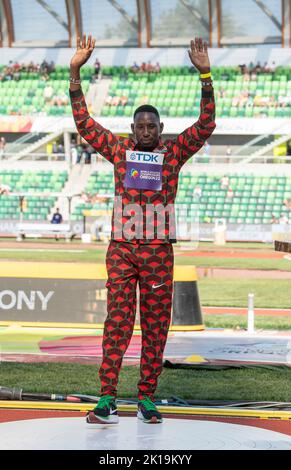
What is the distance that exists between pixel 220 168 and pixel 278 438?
39316 mm

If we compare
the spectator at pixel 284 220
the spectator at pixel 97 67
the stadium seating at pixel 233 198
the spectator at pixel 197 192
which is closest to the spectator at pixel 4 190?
the stadium seating at pixel 233 198

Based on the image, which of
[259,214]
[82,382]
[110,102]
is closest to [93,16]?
[110,102]

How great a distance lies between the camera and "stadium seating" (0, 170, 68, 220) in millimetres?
43906

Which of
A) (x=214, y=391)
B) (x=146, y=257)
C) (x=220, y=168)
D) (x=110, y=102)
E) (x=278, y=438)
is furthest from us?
(x=110, y=102)

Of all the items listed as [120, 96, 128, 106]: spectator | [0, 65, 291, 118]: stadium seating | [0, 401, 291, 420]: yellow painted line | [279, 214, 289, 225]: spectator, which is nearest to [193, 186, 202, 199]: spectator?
[279, 214, 289, 225]: spectator

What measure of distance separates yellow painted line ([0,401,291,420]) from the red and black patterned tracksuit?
452mm

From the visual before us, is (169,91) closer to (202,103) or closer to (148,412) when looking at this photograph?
(202,103)

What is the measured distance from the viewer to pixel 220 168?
44750 millimetres

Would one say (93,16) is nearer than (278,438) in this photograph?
No

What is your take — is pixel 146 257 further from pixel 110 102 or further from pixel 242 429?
pixel 110 102

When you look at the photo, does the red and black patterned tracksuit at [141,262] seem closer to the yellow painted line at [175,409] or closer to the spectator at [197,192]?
the yellow painted line at [175,409]

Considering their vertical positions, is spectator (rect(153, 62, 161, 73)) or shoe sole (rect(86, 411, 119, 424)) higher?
spectator (rect(153, 62, 161, 73))

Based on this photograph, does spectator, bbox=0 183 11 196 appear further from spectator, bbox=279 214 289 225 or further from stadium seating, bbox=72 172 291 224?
spectator, bbox=279 214 289 225

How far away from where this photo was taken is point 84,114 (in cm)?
619
